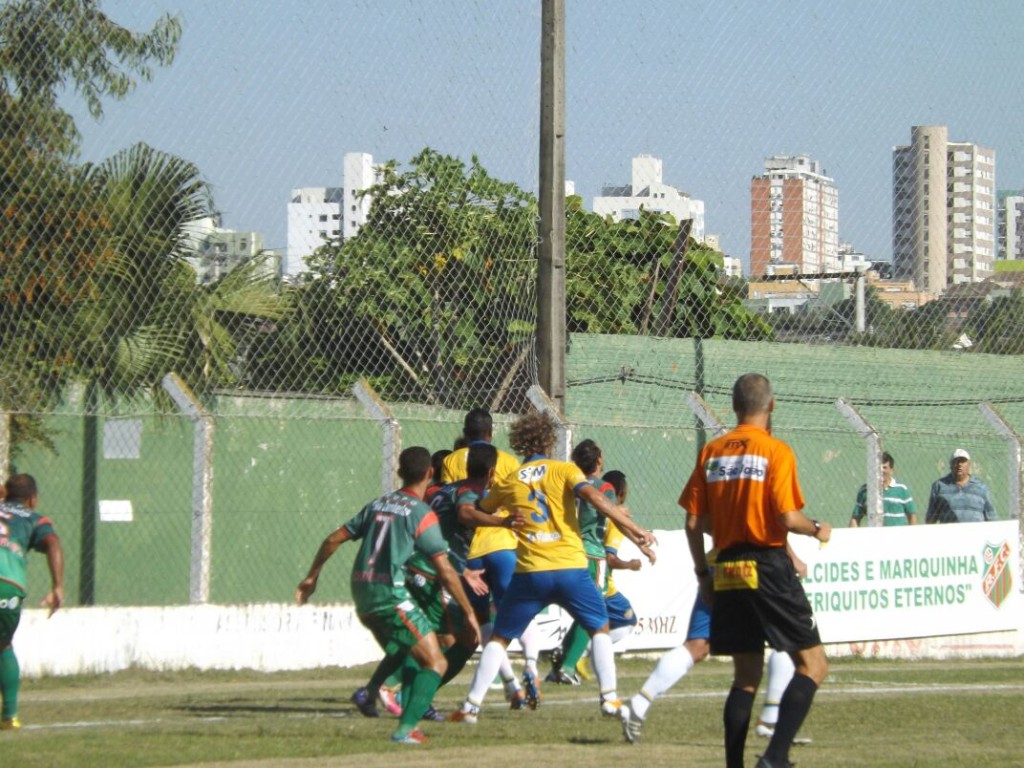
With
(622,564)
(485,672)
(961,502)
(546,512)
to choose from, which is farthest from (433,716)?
(961,502)

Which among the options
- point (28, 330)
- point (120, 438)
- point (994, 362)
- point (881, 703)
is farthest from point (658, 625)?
point (994, 362)

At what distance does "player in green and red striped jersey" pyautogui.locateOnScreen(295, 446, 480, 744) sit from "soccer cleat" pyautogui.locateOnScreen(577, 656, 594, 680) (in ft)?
13.2

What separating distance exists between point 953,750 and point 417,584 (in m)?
3.15

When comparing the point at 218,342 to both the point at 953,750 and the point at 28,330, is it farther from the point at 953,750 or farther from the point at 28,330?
the point at 953,750

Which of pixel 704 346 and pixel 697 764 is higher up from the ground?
pixel 704 346

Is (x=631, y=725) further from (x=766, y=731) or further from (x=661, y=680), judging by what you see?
(x=766, y=731)


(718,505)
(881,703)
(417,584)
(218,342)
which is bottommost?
(881,703)

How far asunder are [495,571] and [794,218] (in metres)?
8.73

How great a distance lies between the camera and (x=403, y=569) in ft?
30.2

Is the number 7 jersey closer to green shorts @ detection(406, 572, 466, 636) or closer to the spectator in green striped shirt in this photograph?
green shorts @ detection(406, 572, 466, 636)

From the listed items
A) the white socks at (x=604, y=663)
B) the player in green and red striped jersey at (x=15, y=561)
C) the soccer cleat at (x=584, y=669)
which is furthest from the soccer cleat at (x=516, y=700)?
the player in green and red striped jersey at (x=15, y=561)

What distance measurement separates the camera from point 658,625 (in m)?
14.6

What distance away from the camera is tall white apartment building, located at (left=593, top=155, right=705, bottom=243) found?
16438 mm

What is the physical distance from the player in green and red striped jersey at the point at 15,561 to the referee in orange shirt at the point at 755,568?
4.32 metres
